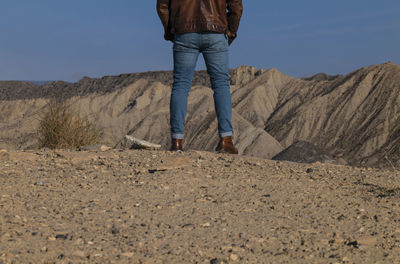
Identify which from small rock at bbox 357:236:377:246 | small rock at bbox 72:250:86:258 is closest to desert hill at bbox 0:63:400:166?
small rock at bbox 72:250:86:258

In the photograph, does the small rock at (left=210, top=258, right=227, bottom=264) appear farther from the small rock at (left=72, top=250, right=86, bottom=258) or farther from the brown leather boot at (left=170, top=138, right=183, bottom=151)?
the brown leather boot at (left=170, top=138, right=183, bottom=151)

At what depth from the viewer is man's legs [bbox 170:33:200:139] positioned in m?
5.05

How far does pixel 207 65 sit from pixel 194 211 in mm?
2258

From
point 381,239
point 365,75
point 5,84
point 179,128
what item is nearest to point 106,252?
point 381,239

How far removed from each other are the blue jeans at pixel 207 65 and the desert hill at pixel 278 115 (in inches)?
371

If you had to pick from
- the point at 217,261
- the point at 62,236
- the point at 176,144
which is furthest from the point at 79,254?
the point at 176,144

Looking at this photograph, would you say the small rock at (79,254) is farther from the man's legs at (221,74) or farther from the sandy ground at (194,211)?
the man's legs at (221,74)

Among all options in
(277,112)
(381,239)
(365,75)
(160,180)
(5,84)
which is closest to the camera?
(381,239)

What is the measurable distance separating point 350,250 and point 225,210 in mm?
897

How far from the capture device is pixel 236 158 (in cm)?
491

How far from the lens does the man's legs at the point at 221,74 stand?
5113 mm

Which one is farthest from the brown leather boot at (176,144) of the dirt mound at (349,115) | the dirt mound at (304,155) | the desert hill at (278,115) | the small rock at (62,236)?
the dirt mound at (349,115)

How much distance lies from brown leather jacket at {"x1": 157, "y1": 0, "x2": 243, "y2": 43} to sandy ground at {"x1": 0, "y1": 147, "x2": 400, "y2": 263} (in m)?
A: 1.23

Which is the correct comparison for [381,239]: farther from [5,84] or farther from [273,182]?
[5,84]
